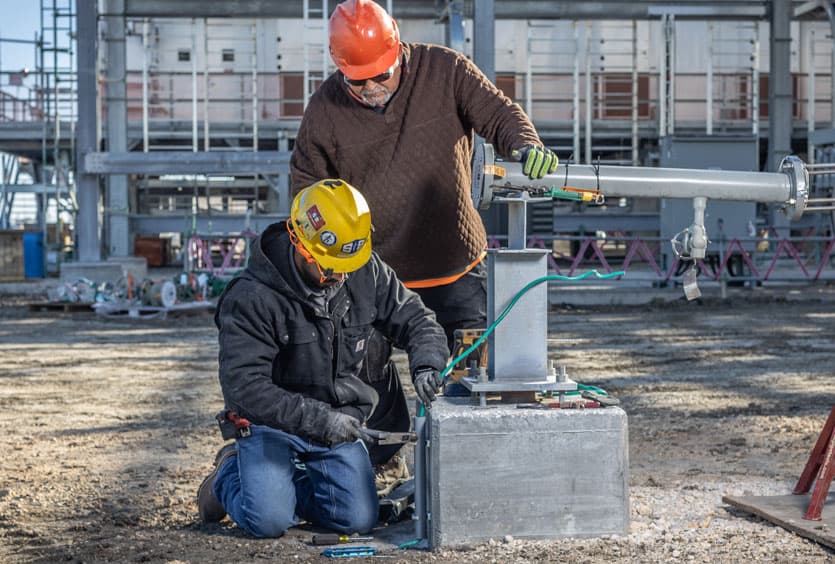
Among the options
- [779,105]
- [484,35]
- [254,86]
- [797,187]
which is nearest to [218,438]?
[797,187]

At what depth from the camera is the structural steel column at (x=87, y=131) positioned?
17.6 m

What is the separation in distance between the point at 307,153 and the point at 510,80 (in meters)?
20.1

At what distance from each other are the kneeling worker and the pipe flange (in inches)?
56.0

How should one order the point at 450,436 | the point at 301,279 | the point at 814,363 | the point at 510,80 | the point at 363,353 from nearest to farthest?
the point at 450,436 < the point at 301,279 < the point at 363,353 < the point at 814,363 < the point at 510,80

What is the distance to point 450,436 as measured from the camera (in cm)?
394

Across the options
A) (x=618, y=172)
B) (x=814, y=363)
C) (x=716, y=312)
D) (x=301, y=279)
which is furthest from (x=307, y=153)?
→ (x=716, y=312)

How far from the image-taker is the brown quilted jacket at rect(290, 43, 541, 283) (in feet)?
Result: 15.8

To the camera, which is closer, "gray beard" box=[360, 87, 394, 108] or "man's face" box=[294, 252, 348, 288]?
"man's face" box=[294, 252, 348, 288]

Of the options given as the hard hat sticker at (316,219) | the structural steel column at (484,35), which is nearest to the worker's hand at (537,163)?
the hard hat sticker at (316,219)

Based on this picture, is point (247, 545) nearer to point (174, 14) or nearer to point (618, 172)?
point (618, 172)

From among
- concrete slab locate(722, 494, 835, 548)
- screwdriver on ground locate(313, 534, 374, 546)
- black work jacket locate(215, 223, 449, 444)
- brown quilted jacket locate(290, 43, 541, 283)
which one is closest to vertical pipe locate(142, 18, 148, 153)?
brown quilted jacket locate(290, 43, 541, 283)

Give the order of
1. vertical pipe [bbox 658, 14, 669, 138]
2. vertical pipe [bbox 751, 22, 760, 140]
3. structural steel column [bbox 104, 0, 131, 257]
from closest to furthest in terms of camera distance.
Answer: structural steel column [bbox 104, 0, 131, 257], vertical pipe [bbox 658, 14, 669, 138], vertical pipe [bbox 751, 22, 760, 140]

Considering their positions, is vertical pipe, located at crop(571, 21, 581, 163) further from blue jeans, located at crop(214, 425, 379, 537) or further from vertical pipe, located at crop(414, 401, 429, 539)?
vertical pipe, located at crop(414, 401, 429, 539)

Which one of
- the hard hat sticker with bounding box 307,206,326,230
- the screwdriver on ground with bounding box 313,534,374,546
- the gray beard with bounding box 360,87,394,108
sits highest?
the gray beard with bounding box 360,87,394,108
